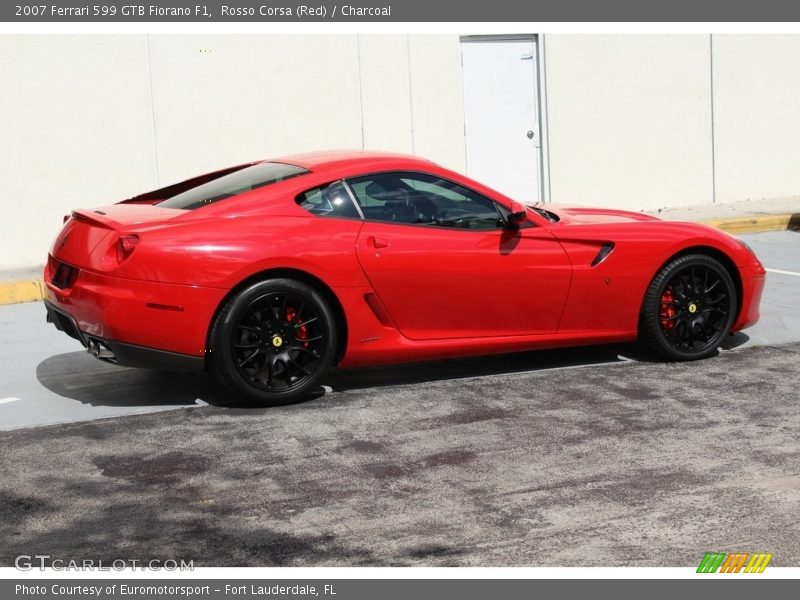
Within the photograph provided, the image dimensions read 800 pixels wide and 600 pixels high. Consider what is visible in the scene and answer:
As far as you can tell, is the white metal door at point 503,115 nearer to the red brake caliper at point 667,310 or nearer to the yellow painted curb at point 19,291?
the yellow painted curb at point 19,291

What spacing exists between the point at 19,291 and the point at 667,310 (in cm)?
600

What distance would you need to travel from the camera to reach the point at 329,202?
7.07 m

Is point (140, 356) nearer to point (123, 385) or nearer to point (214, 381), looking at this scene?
point (214, 381)

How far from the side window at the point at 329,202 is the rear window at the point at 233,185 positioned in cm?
21

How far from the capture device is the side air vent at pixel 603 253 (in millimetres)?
7508

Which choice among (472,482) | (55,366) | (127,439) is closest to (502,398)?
(472,482)

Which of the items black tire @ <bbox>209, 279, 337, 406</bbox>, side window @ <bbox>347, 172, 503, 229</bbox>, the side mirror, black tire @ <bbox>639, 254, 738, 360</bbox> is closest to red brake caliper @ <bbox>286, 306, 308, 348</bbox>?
black tire @ <bbox>209, 279, 337, 406</bbox>

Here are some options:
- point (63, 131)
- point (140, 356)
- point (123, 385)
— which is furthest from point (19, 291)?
point (140, 356)

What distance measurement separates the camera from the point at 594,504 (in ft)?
17.0

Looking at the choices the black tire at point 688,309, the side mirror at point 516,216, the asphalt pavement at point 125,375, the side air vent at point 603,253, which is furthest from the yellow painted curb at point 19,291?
the black tire at point 688,309

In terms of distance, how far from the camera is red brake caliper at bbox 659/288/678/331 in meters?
7.74

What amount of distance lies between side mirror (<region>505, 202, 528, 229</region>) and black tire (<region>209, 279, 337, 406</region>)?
1.26 meters

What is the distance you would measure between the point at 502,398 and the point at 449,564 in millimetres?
2555

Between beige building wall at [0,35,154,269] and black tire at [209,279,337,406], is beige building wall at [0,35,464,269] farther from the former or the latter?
black tire at [209,279,337,406]
